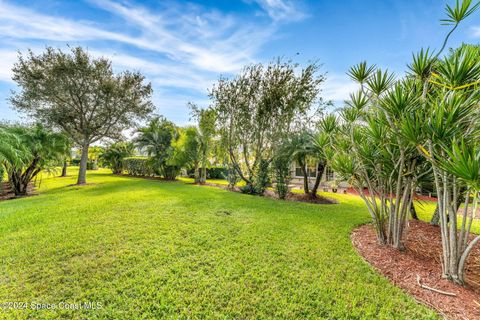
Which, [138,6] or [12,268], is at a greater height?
[138,6]

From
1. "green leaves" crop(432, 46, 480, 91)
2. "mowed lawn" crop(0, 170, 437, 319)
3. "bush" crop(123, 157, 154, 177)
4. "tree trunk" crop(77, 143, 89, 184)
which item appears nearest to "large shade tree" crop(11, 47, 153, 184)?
"tree trunk" crop(77, 143, 89, 184)

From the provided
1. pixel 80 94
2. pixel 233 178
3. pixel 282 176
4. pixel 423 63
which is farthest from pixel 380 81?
pixel 80 94

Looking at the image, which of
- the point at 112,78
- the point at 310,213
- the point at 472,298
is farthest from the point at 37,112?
the point at 472,298

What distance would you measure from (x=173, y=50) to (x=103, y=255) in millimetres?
8437

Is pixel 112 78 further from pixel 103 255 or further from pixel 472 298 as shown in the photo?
pixel 472 298

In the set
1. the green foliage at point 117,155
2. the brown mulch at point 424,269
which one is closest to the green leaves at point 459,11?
the brown mulch at point 424,269

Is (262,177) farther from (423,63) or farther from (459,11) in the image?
(459,11)

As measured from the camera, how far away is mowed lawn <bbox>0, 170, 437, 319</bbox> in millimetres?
2289

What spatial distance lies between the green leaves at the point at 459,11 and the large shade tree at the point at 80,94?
611 inches

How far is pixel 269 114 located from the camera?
1120 cm

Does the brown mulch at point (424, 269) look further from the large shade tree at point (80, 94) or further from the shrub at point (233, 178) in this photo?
the large shade tree at point (80, 94)

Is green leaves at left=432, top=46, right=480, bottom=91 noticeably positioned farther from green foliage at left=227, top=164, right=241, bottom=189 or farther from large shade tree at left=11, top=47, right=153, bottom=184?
large shade tree at left=11, top=47, right=153, bottom=184

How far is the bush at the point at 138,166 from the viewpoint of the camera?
19.5 m

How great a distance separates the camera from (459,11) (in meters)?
2.87
